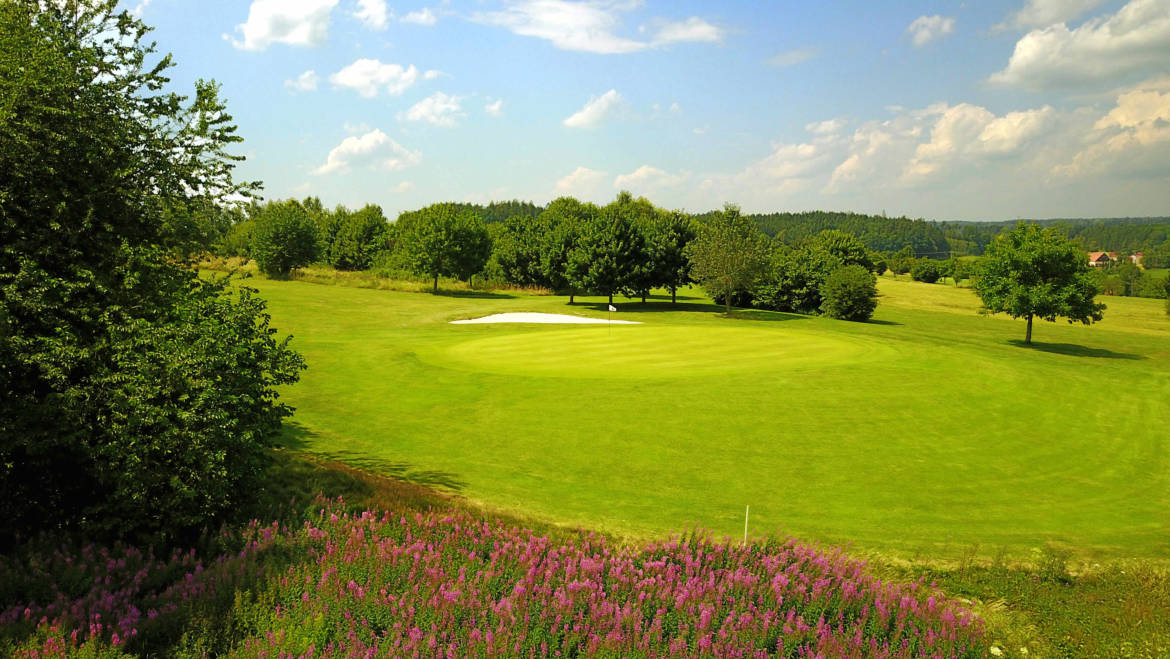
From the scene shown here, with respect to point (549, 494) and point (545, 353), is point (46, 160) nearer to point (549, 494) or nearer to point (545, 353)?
point (549, 494)

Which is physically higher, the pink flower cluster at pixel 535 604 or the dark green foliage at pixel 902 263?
the dark green foliage at pixel 902 263

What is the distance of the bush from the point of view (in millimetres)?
67750

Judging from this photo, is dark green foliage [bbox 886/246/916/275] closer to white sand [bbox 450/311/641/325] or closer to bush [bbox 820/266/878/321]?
bush [bbox 820/266/878/321]

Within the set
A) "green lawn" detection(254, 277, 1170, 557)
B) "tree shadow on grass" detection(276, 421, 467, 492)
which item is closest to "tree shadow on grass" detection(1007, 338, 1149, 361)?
"green lawn" detection(254, 277, 1170, 557)

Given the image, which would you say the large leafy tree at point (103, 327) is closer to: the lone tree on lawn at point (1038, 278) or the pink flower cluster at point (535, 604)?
the pink flower cluster at point (535, 604)

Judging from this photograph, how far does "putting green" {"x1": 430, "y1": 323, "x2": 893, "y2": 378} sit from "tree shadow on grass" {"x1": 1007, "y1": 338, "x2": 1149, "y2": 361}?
25137mm

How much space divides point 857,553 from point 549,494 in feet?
19.5

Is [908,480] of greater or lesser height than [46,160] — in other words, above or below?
below

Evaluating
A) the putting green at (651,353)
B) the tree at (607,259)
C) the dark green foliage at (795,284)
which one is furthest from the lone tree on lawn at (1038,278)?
the tree at (607,259)

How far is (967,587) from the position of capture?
9906 millimetres

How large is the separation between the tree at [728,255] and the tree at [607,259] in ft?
20.1

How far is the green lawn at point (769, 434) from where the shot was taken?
42.8 feet

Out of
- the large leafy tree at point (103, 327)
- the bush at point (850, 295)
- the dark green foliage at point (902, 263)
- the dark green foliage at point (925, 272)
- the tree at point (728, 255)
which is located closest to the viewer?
the large leafy tree at point (103, 327)

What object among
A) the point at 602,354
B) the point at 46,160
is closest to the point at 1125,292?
the point at 602,354
